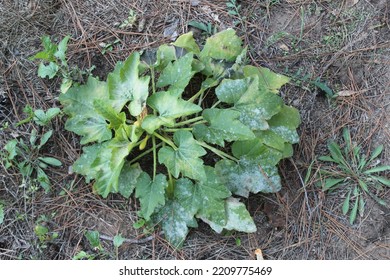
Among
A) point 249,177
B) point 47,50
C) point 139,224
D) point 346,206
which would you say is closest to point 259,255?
point 249,177

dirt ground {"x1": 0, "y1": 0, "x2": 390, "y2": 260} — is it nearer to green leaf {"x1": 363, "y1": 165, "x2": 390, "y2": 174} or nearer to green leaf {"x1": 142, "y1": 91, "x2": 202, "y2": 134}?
green leaf {"x1": 363, "y1": 165, "x2": 390, "y2": 174}

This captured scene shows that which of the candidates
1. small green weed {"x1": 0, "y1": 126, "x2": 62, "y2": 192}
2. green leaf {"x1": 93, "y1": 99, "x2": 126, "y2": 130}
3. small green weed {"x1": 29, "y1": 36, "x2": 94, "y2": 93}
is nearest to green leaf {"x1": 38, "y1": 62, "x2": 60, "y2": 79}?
small green weed {"x1": 29, "y1": 36, "x2": 94, "y2": 93}

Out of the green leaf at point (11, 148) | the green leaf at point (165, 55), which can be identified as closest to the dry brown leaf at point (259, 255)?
the green leaf at point (165, 55)

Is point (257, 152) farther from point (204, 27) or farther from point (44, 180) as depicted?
point (44, 180)

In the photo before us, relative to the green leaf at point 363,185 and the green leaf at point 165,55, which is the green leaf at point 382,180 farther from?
the green leaf at point 165,55

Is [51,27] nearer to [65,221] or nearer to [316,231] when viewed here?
[65,221]

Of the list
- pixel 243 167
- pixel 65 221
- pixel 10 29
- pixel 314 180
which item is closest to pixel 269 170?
pixel 243 167
